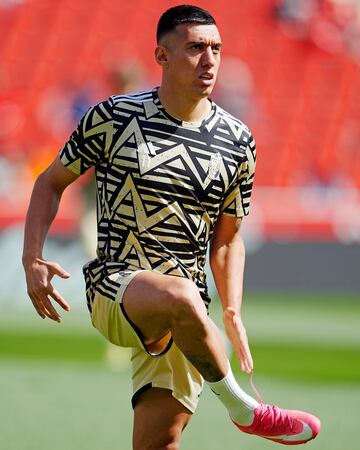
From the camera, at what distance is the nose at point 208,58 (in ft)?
17.2

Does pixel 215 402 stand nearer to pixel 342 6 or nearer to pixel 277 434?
pixel 277 434

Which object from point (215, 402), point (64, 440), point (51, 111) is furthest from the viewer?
point (51, 111)

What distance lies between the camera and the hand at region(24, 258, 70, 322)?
16.8 ft

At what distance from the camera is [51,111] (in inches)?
822

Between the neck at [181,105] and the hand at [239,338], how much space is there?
3.13 feet

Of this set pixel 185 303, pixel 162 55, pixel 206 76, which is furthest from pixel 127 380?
pixel 185 303

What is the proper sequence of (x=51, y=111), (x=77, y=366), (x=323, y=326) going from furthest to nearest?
(x=51, y=111)
(x=323, y=326)
(x=77, y=366)

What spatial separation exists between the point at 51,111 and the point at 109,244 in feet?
52.1

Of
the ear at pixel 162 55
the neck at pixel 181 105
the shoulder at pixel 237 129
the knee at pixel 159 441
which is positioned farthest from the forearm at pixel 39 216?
the knee at pixel 159 441

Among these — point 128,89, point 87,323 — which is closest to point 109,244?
point 128,89

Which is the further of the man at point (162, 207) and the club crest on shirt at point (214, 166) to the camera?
the club crest on shirt at point (214, 166)

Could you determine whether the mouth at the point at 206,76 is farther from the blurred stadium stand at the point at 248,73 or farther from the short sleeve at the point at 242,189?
the blurred stadium stand at the point at 248,73

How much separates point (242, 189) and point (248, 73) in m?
17.4

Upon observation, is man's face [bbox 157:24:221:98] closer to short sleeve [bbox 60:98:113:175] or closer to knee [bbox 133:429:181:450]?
short sleeve [bbox 60:98:113:175]
